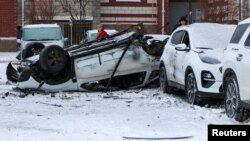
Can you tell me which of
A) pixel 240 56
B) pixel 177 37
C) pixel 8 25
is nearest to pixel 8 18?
pixel 8 25

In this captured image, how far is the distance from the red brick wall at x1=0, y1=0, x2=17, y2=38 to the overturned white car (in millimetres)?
23670

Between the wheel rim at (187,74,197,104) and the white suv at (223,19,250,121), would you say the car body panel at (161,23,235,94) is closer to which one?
the wheel rim at (187,74,197,104)

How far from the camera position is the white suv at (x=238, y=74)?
8.62 meters

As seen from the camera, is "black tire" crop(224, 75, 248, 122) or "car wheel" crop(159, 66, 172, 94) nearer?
"black tire" crop(224, 75, 248, 122)

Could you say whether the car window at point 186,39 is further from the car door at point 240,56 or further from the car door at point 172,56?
the car door at point 240,56

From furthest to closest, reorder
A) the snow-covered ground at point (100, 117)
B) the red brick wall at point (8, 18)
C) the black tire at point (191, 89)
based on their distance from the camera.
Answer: the red brick wall at point (8, 18), the black tire at point (191, 89), the snow-covered ground at point (100, 117)

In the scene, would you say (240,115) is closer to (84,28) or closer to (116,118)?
(116,118)

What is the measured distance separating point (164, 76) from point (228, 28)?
1929 mm

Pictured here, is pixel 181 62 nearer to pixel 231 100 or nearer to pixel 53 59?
pixel 231 100

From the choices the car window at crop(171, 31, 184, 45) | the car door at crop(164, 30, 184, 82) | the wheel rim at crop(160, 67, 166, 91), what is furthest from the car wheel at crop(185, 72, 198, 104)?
the wheel rim at crop(160, 67, 166, 91)

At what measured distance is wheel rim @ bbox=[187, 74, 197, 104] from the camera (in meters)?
11.0

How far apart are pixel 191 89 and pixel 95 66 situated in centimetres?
311

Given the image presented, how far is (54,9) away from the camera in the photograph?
37.7 meters

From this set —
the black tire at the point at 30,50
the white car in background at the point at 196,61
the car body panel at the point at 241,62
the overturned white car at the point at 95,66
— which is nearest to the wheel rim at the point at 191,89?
the white car in background at the point at 196,61
